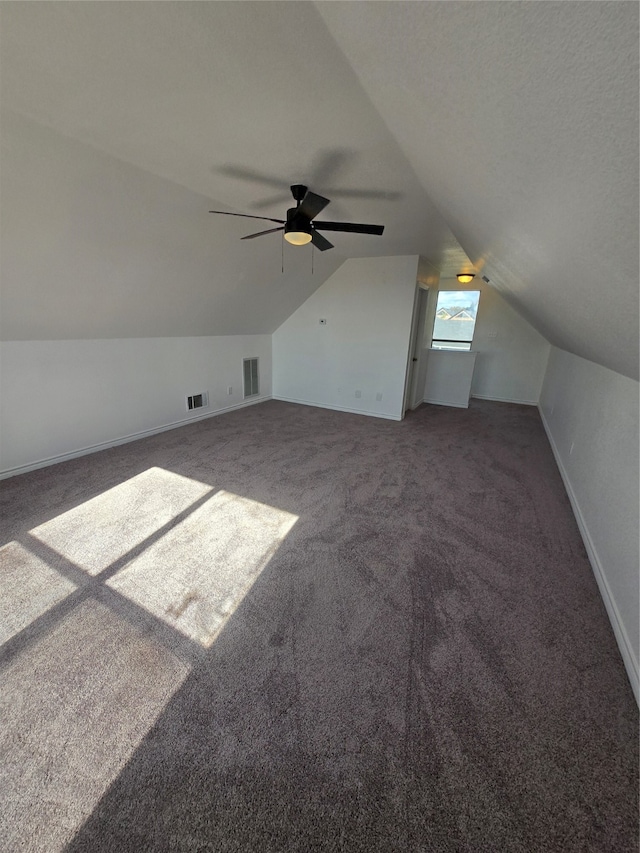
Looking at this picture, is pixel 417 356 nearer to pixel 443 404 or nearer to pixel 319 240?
pixel 443 404

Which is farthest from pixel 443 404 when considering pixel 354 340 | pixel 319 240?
pixel 319 240

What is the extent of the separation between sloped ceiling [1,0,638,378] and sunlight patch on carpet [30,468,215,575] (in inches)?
63.3

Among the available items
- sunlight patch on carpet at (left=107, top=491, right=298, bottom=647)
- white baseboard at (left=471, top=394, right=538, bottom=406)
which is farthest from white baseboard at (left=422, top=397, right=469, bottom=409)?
sunlight patch on carpet at (left=107, top=491, right=298, bottom=647)

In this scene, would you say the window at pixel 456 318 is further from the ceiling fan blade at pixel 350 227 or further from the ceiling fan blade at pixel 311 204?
the ceiling fan blade at pixel 311 204

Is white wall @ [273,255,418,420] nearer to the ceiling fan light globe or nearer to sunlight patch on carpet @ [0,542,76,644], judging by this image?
the ceiling fan light globe

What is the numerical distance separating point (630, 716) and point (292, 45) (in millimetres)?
2913

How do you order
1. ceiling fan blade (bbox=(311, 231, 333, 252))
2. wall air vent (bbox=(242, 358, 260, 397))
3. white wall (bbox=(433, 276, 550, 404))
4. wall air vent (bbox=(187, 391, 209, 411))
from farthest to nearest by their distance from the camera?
white wall (bbox=(433, 276, 550, 404))
wall air vent (bbox=(242, 358, 260, 397))
wall air vent (bbox=(187, 391, 209, 411))
ceiling fan blade (bbox=(311, 231, 333, 252))

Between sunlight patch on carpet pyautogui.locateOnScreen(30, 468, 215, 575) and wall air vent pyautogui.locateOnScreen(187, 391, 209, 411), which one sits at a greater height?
wall air vent pyautogui.locateOnScreen(187, 391, 209, 411)

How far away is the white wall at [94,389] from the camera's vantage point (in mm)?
2939

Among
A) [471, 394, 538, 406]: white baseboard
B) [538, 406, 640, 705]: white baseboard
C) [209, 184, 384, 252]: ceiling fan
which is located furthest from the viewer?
[471, 394, 538, 406]: white baseboard

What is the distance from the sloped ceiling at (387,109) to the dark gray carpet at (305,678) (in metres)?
1.49

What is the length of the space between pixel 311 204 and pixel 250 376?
141 inches

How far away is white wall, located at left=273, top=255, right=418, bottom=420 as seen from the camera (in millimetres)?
4680

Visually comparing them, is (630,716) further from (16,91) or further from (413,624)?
(16,91)
